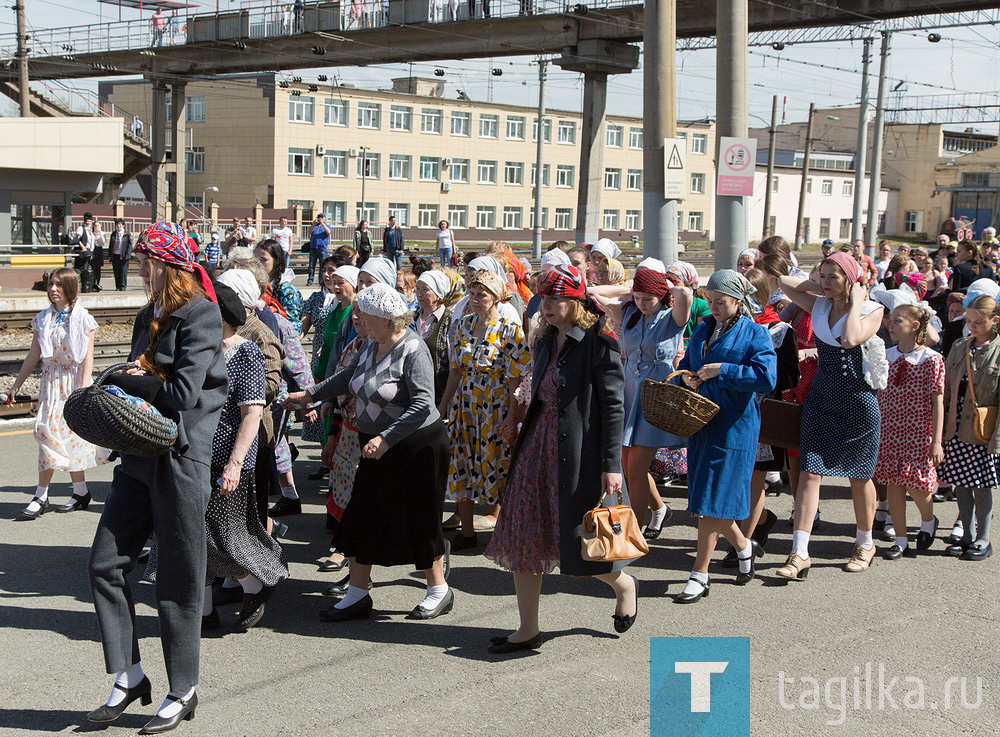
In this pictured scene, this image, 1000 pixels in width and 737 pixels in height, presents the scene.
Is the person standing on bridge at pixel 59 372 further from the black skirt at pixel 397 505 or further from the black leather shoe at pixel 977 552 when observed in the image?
the black leather shoe at pixel 977 552

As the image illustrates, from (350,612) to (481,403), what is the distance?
5.60ft

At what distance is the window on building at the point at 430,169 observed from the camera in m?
72.6

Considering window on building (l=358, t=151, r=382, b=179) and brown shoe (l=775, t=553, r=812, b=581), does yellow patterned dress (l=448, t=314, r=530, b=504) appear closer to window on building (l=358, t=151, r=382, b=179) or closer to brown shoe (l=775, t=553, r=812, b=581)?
brown shoe (l=775, t=553, r=812, b=581)

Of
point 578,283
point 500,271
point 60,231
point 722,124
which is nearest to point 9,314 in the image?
point 60,231

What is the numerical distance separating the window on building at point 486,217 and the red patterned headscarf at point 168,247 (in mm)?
71879

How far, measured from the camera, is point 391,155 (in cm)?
7100

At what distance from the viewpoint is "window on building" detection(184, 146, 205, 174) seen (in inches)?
2731

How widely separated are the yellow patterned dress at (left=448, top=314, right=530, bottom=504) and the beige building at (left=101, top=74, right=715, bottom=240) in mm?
56713

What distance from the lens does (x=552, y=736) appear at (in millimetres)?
4480

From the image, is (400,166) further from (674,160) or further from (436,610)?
(436,610)

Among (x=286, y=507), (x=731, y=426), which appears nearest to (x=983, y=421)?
(x=731, y=426)

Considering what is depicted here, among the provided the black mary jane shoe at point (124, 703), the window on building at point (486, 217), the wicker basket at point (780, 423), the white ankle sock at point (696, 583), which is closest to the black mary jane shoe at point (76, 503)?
the black mary jane shoe at point (124, 703)

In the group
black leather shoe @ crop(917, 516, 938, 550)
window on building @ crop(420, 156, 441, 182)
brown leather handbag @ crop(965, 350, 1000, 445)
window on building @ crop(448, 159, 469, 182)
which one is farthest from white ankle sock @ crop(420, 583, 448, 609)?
window on building @ crop(448, 159, 469, 182)

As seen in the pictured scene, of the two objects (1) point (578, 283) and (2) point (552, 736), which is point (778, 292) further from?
(2) point (552, 736)
